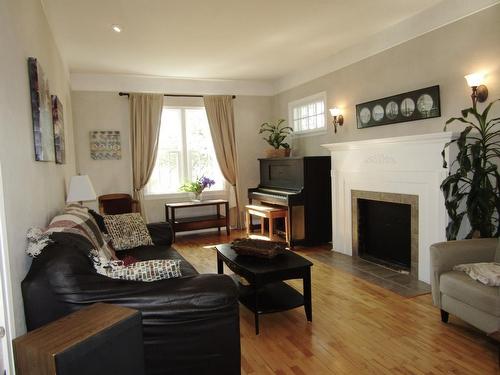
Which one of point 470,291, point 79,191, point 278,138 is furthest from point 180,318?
point 278,138

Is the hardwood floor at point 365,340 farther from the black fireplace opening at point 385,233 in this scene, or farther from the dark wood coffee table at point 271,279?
the black fireplace opening at point 385,233

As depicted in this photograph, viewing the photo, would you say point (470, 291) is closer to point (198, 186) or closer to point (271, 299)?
point (271, 299)

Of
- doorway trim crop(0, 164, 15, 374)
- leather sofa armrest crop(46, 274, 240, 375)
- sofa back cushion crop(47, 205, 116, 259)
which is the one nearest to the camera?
doorway trim crop(0, 164, 15, 374)

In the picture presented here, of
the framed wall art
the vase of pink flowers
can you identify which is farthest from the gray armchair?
the vase of pink flowers

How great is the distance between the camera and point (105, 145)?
18.8 feet

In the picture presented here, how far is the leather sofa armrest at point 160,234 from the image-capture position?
3.73m

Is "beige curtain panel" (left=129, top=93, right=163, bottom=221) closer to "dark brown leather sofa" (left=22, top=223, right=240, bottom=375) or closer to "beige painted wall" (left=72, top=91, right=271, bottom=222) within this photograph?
"beige painted wall" (left=72, top=91, right=271, bottom=222)

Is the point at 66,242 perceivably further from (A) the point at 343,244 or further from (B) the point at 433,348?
(A) the point at 343,244

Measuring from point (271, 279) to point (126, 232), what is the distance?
5.54 ft

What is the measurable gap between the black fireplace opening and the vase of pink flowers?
8.68 feet

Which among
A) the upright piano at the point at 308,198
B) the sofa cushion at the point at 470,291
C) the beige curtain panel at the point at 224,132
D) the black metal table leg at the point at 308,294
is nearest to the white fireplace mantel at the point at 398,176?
the upright piano at the point at 308,198

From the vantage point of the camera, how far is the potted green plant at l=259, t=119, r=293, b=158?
584 centimetres

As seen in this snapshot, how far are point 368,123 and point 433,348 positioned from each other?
287 cm

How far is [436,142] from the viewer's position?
327cm
